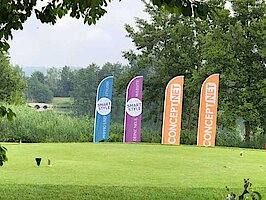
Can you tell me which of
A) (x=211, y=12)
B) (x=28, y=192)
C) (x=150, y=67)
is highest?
(x=150, y=67)

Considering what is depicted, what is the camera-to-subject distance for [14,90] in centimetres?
2409

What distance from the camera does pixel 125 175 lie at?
6656mm

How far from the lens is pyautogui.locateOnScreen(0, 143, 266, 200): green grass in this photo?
18.6ft

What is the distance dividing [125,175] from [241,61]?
38.8 ft

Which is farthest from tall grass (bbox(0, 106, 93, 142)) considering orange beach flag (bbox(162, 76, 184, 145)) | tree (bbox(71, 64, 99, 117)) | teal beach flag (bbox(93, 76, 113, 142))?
tree (bbox(71, 64, 99, 117))

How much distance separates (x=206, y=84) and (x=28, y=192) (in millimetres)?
9075

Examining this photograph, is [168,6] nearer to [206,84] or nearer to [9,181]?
[9,181]

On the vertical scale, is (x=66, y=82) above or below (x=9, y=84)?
above

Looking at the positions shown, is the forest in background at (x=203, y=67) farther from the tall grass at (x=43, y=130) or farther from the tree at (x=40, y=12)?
the tree at (x=40, y=12)

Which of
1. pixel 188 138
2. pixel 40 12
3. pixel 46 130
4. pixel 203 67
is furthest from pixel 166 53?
pixel 40 12

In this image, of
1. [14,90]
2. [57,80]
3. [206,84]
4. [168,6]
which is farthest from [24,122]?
[57,80]

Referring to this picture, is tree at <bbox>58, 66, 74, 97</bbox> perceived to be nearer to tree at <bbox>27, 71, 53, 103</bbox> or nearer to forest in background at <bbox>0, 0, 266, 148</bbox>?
tree at <bbox>27, 71, 53, 103</bbox>

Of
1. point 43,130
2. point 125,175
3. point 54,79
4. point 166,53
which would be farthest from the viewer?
point 54,79

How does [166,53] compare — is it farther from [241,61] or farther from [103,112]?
[103,112]
